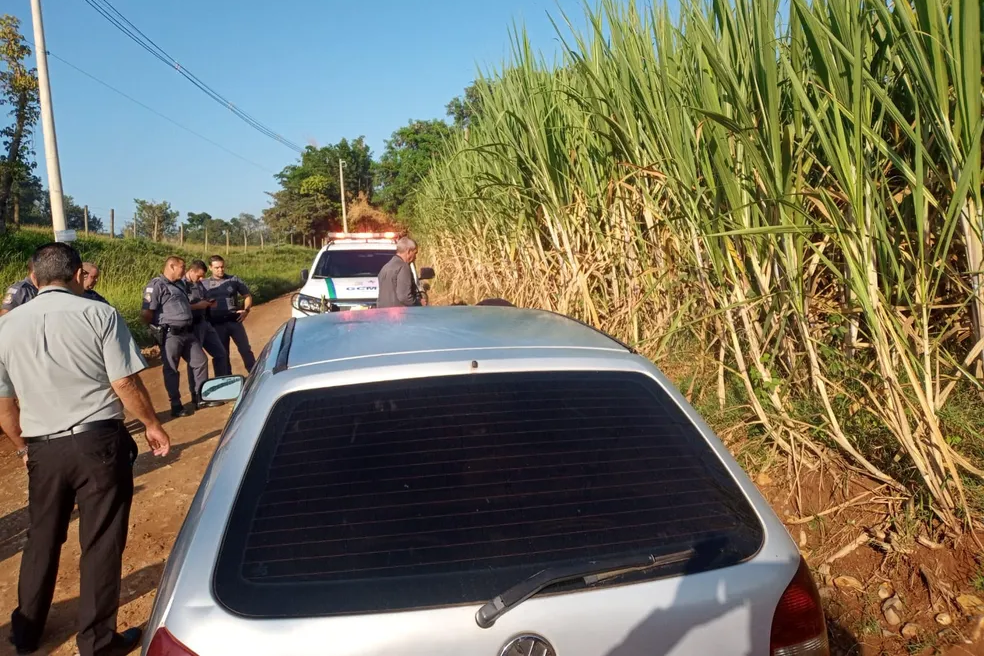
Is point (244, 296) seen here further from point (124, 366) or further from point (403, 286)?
point (124, 366)

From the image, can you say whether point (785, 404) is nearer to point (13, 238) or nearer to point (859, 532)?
point (859, 532)

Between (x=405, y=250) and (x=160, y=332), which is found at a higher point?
(x=405, y=250)

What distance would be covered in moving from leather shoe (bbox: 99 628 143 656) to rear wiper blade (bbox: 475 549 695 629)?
243cm

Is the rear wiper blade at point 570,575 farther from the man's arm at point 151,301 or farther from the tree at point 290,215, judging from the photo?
the tree at point 290,215

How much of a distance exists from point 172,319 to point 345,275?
8.99 feet

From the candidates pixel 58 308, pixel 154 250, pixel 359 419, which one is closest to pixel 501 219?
pixel 58 308

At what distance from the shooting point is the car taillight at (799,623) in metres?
1.54

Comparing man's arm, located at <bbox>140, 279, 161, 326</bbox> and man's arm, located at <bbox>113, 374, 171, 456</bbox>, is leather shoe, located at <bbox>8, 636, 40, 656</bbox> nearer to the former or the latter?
man's arm, located at <bbox>113, 374, 171, 456</bbox>

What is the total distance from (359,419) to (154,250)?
27309mm

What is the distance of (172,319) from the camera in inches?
275

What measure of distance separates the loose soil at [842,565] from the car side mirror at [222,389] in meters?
1.19

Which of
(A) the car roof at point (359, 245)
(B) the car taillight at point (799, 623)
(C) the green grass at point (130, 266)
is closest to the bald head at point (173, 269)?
(A) the car roof at point (359, 245)

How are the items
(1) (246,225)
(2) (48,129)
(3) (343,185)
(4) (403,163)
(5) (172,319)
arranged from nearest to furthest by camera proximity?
(5) (172,319) → (2) (48,129) → (4) (403,163) → (3) (343,185) → (1) (246,225)

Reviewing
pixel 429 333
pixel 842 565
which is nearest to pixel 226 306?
pixel 429 333
